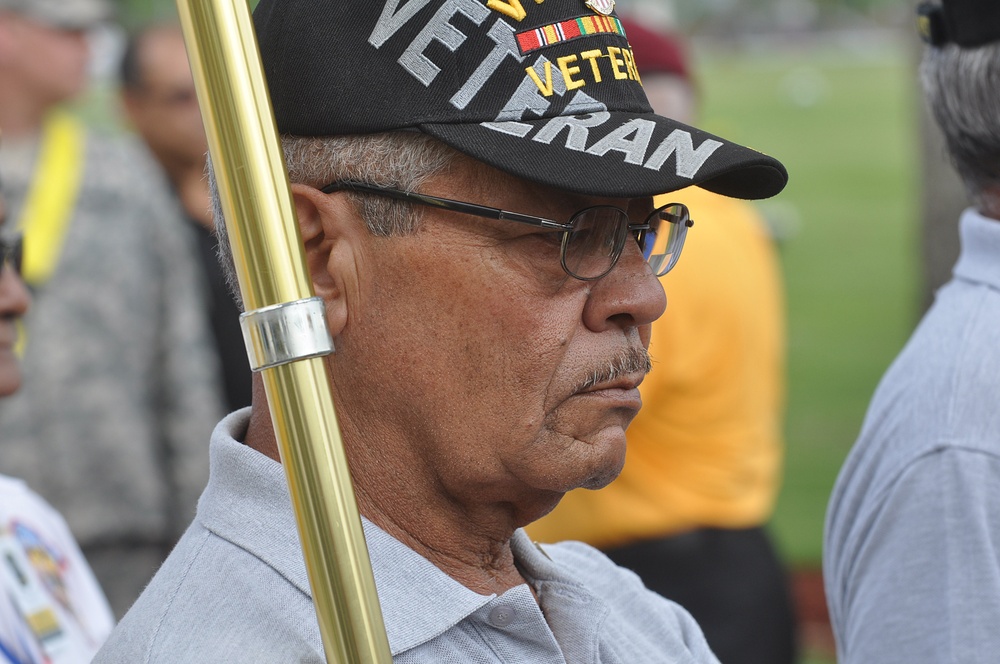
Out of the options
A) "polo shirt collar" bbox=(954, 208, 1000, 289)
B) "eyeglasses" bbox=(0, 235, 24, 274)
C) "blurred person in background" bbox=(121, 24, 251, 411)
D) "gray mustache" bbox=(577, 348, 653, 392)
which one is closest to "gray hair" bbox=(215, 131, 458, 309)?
"gray mustache" bbox=(577, 348, 653, 392)

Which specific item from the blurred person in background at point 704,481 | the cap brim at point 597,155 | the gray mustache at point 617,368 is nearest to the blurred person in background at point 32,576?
the gray mustache at point 617,368

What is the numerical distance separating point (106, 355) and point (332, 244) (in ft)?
8.86

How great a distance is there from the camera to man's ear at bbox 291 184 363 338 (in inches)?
65.1

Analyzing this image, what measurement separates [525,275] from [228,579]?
1.69 ft

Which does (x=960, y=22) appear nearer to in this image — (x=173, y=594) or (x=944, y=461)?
(x=944, y=461)

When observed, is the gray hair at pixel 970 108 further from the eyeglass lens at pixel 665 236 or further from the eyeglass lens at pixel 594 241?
the eyeglass lens at pixel 594 241

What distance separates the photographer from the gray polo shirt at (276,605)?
1472 mm

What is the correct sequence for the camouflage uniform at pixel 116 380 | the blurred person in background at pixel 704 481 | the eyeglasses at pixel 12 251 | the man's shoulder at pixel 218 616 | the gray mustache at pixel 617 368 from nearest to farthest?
the man's shoulder at pixel 218 616, the gray mustache at pixel 617 368, the eyeglasses at pixel 12 251, the blurred person in background at pixel 704 481, the camouflage uniform at pixel 116 380

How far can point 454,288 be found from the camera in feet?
5.38

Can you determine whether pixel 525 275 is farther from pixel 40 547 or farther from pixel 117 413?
pixel 117 413

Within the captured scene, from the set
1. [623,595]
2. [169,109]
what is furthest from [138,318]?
[623,595]

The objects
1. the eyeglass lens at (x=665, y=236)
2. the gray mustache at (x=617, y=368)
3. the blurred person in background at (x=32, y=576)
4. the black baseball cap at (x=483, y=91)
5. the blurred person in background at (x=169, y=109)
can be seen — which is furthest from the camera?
the blurred person in background at (x=169, y=109)

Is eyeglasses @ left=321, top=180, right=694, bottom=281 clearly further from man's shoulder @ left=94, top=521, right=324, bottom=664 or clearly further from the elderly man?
man's shoulder @ left=94, top=521, right=324, bottom=664

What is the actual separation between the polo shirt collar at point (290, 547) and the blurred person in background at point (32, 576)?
3.10ft
